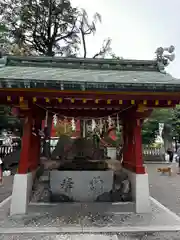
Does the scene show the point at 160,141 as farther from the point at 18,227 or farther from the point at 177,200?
the point at 18,227

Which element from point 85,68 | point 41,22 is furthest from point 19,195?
point 41,22

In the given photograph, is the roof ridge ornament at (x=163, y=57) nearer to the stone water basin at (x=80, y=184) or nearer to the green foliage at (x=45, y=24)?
the stone water basin at (x=80, y=184)

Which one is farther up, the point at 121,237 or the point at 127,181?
the point at 127,181

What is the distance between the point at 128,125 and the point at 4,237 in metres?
3.91

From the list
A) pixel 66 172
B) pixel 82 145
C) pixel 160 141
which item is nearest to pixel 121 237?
pixel 66 172

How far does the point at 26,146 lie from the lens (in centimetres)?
477

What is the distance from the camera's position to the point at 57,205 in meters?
5.08

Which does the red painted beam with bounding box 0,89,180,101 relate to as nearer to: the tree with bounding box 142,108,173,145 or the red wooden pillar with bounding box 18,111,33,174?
the red wooden pillar with bounding box 18,111,33,174

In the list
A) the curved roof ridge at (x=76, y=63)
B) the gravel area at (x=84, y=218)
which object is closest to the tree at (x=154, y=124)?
the curved roof ridge at (x=76, y=63)

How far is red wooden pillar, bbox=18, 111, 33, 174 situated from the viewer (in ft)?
15.4

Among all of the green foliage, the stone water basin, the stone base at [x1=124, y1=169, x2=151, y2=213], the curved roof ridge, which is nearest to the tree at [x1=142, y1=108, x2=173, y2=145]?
the green foliage

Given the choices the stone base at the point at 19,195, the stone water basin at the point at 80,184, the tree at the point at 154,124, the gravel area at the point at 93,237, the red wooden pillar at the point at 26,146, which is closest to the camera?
the gravel area at the point at 93,237

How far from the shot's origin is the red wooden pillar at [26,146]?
470 cm

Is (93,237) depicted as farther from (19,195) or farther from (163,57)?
(163,57)
